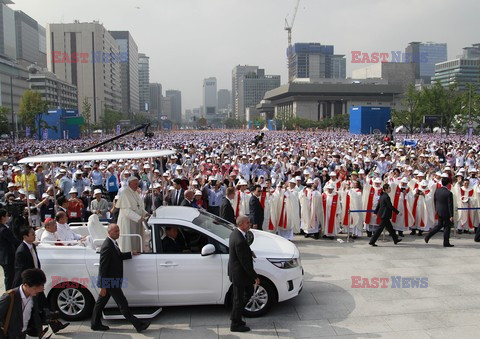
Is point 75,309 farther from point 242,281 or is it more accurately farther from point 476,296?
point 476,296

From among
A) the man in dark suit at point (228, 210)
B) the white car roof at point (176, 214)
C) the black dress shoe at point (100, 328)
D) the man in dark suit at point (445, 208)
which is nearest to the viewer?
the black dress shoe at point (100, 328)

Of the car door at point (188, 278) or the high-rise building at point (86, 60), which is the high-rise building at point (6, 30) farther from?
the car door at point (188, 278)

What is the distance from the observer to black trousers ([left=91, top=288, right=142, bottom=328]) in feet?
20.7

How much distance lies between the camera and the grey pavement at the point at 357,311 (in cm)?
635

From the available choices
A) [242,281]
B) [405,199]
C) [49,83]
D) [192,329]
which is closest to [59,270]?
[192,329]

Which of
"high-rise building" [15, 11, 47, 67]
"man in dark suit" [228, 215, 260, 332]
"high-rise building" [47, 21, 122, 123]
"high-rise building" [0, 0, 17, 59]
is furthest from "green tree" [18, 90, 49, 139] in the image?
"high-rise building" [15, 11, 47, 67]

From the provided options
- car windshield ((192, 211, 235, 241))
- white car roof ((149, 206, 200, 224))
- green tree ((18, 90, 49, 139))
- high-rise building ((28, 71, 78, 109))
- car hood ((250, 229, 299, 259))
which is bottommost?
car hood ((250, 229, 299, 259))

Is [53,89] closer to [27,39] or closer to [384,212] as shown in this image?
[27,39]

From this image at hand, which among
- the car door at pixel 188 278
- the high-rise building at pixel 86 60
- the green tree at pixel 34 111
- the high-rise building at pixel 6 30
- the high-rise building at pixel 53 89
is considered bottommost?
the car door at pixel 188 278

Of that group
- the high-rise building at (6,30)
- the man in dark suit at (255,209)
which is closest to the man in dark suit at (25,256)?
the man in dark suit at (255,209)

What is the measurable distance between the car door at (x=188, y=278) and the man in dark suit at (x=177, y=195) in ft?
15.0

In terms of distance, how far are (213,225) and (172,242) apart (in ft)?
2.61

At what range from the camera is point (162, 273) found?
6.69 meters

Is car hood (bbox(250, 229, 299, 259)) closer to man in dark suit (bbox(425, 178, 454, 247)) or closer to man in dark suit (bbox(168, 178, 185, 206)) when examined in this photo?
man in dark suit (bbox(168, 178, 185, 206))
